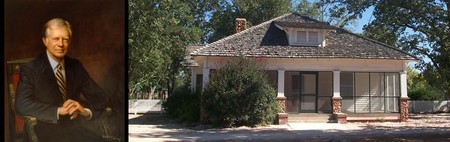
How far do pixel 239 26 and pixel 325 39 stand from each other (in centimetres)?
562

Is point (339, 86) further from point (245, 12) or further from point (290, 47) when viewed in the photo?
point (245, 12)

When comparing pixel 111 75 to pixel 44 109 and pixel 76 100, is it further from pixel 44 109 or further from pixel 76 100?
pixel 44 109

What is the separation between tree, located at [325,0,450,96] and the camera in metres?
21.8

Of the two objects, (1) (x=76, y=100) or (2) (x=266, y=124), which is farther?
(2) (x=266, y=124)

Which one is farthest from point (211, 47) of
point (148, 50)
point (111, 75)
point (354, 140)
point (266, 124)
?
point (111, 75)

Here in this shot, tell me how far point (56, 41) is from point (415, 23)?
2224cm

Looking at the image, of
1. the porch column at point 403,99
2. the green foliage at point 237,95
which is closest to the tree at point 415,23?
the porch column at point 403,99

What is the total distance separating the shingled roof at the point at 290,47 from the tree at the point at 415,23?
175 cm

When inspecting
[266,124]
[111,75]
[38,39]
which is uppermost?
[38,39]

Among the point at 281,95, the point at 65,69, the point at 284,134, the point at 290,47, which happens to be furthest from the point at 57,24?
the point at 290,47

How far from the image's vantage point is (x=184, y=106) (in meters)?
22.2

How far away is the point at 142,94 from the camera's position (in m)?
58.0

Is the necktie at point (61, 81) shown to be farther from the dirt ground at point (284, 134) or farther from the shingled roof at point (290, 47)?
the shingled roof at point (290, 47)

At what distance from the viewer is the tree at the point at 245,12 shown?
4122 cm
